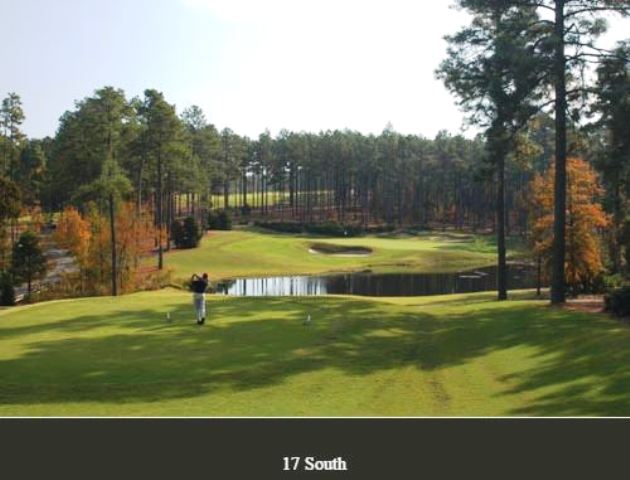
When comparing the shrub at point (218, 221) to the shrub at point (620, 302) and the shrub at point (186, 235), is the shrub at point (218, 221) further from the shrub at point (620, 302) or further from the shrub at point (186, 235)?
the shrub at point (620, 302)

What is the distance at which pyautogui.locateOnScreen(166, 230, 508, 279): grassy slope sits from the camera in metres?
76.4

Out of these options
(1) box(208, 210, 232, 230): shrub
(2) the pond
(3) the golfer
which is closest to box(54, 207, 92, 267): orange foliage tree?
(2) the pond

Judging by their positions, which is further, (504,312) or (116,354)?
(504,312)

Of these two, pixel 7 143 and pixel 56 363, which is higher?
pixel 7 143

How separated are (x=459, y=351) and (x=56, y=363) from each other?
11.1m

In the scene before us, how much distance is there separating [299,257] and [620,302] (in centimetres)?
6619

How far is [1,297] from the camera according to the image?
4772 centimetres

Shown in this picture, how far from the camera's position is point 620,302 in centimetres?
2316

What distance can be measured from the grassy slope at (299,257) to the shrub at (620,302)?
48.0 meters

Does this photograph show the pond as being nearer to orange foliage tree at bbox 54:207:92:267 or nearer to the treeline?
orange foliage tree at bbox 54:207:92:267

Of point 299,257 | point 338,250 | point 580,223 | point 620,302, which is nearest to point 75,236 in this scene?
point 299,257
